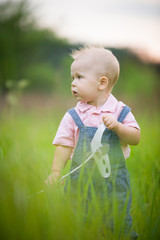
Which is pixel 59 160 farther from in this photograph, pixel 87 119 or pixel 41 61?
pixel 41 61

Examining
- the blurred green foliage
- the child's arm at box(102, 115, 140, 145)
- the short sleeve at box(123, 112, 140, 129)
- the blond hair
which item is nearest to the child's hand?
the child's arm at box(102, 115, 140, 145)

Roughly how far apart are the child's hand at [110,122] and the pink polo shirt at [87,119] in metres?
0.08

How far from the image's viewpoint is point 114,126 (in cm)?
112

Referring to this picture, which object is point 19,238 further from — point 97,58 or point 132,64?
point 132,64

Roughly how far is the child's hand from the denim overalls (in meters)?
0.07

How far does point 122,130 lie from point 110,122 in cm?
7

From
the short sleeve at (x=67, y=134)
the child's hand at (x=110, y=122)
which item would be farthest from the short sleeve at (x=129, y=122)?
the short sleeve at (x=67, y=134)

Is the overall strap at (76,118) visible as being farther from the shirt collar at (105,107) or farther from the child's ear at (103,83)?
the child's ear at (103,83)

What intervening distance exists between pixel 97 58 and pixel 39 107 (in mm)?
4076

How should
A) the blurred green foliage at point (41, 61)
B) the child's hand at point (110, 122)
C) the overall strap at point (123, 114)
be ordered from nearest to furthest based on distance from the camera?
the child's hand at point (110, 122), the overall strap at point (123, 114), the blurred green foliage at point (41, 61)

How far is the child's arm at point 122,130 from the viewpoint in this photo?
1.12 meters

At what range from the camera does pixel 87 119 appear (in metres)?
1.20

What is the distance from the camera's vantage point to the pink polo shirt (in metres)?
1.21

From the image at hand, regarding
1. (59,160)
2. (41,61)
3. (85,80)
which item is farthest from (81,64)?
(41,61)
